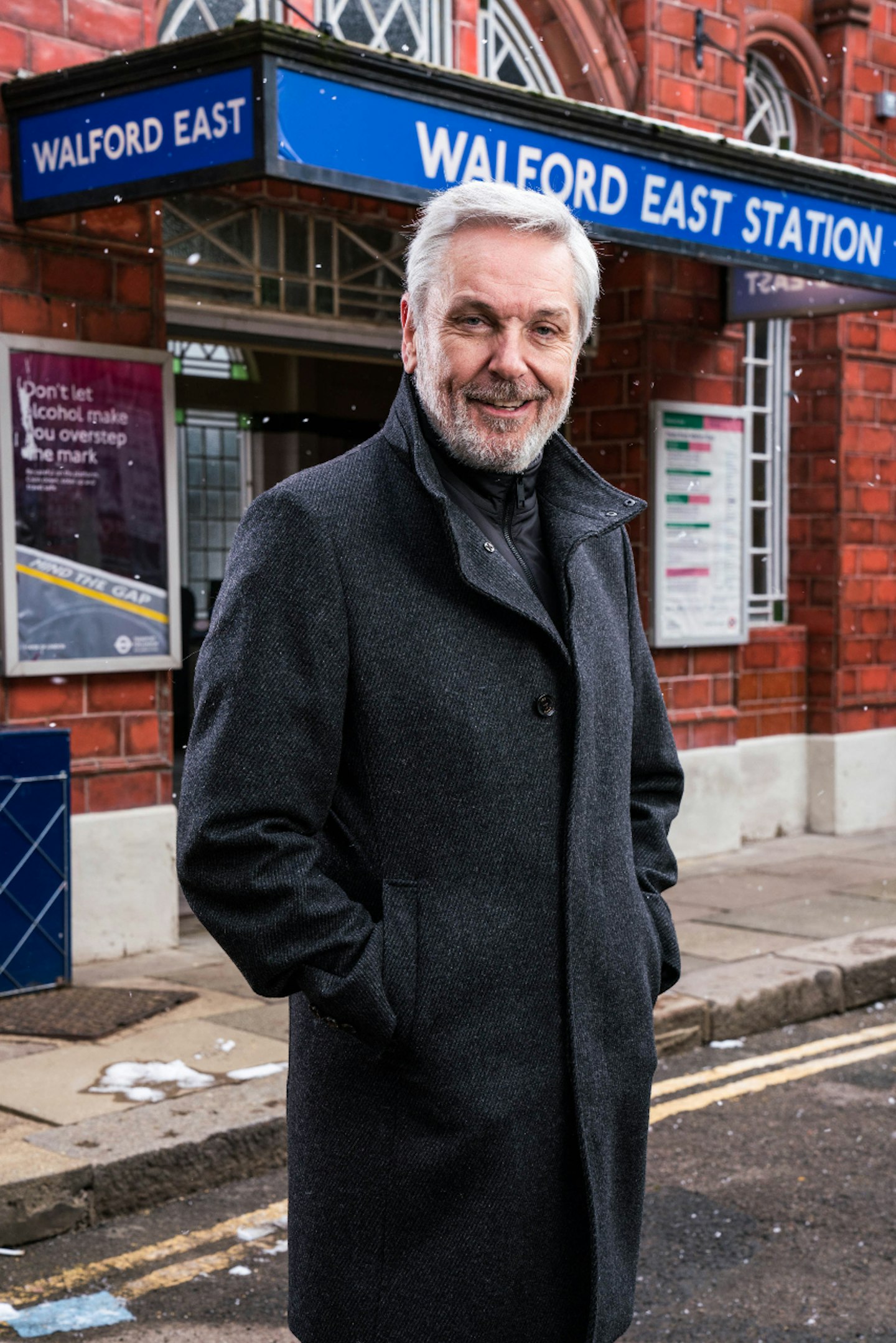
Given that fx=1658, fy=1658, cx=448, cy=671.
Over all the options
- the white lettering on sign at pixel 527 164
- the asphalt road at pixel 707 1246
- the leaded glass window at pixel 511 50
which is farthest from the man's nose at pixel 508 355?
the leaded glass window at pixel 511 50

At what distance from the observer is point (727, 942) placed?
7.64 metres

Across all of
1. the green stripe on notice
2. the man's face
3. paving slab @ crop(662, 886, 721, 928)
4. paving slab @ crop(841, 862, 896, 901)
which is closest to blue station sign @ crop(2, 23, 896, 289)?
the green stripe on notice

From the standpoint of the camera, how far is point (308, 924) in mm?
2021

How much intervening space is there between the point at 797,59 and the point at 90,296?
5948mm

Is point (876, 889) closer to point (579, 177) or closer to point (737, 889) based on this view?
point (737, 889)

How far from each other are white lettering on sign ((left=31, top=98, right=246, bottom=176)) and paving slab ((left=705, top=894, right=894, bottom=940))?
441cm

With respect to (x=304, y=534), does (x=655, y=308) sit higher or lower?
higher

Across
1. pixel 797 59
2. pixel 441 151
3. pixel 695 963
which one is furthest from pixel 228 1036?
pixel 797 59

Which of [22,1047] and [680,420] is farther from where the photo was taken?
[680,420]

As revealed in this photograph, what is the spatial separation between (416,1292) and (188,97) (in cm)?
491

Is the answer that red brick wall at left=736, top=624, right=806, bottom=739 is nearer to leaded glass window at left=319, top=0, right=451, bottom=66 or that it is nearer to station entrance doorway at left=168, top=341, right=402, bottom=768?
station entrance doorway at left=168, top=341, right=402, bottom=768

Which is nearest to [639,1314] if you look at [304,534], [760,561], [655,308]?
[304,534]

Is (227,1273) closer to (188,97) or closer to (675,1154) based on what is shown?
(675,1154)

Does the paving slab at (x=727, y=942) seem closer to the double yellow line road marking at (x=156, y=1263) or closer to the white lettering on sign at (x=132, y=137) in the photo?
the double yellow line road marking at (x=156, y=1263)
